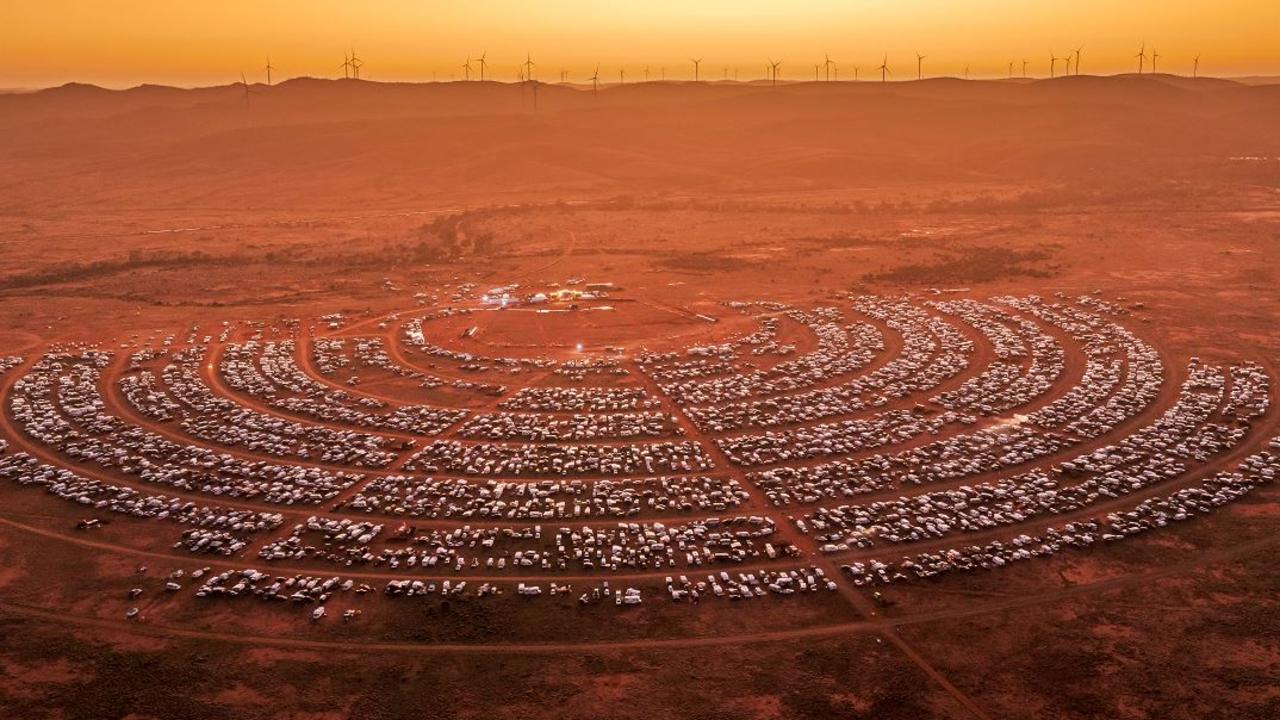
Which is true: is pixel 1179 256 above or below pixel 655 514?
above

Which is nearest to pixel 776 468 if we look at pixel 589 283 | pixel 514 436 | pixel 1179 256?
pixel 514 436

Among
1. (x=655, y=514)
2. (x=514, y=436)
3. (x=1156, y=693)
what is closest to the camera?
(x=1156, y=693)

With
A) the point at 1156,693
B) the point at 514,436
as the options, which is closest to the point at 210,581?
the point at 514,436

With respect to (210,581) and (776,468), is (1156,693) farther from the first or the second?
(210,581)

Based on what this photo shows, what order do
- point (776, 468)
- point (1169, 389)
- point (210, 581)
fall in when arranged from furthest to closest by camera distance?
point (1169, 389) → point (776, 468) → point (210, 581)

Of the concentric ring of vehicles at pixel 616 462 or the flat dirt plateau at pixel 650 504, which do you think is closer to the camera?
the flat dirt plateau at pixel 650 504

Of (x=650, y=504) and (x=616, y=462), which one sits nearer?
(x=650, y=504)

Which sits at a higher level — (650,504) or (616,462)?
(616,462)

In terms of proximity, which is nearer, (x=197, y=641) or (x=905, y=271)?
(x=197, y=641)

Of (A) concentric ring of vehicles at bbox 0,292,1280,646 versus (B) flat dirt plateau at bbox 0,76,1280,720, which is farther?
(A) concentric ring of vehicles at bbox 0,292,1280,646
